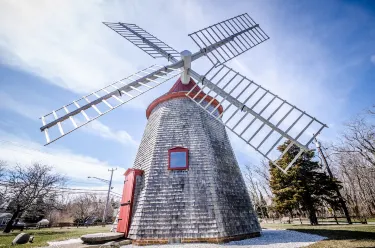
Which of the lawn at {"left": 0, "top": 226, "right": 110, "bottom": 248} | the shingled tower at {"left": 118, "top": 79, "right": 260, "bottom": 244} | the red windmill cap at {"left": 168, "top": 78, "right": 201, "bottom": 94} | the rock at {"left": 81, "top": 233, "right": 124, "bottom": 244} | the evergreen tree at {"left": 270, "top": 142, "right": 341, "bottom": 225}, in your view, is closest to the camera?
the rock at {"left": 81, "top": 233, "right": 124, "bottom": 244}

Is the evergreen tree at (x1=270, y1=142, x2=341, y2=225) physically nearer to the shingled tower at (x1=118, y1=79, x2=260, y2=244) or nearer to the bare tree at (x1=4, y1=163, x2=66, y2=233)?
the shingled tower at (x1=118, y1=79, x2=260, y2=244)

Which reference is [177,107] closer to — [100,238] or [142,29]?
[100,238]

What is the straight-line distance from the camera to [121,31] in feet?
41.0

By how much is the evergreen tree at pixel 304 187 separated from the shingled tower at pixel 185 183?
982 centimetres

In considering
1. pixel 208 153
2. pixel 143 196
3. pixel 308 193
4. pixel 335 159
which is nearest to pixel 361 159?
pixel 335 159

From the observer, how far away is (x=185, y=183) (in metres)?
7.39

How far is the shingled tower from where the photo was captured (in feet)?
21.8

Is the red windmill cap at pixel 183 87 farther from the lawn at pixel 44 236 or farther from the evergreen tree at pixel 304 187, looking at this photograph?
the evergreen tree at pixel 304 187

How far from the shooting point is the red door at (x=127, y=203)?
740 cm

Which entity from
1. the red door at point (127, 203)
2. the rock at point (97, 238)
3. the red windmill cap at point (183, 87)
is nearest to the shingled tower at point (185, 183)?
the red door at point (127, 203)

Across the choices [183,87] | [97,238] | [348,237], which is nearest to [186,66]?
[183,87]

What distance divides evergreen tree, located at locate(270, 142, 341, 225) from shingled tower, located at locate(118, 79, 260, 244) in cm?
A: 982

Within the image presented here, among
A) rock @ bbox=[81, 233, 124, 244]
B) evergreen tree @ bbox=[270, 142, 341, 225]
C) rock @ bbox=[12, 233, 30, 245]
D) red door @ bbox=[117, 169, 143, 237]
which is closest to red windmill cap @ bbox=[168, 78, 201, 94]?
red door @ bbox=[117, 169, 143, 237]

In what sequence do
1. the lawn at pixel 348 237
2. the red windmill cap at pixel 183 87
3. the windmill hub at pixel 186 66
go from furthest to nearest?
the windmill hub at pixel 186 66 → the red windmill cap at pixel 183 87 → the lawn at pixel 348 237
